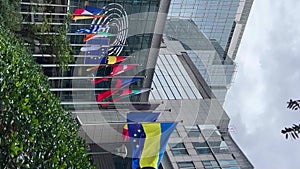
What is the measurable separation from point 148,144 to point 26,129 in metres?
12.1

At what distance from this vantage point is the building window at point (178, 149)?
72.9 feet

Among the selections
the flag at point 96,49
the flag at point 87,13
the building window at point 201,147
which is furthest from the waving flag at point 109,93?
the building window at point 201,147

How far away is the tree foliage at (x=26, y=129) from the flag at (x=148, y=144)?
376 inches

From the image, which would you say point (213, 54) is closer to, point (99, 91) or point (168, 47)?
point (168, 47)

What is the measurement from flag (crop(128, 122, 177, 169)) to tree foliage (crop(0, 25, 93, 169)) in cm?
954

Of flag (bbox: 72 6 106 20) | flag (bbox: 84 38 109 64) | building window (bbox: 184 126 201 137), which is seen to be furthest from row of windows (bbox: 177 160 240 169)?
flag (bbox: 72 6 106 20)

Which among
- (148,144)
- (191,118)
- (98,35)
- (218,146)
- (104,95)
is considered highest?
(98,35)

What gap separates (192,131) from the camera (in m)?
23.7

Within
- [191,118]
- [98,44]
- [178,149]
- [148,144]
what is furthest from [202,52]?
[148,144]

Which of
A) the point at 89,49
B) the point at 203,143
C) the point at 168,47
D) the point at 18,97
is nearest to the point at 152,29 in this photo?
the point at 89,49

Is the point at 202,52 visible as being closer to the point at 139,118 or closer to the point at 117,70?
the point at 117,70

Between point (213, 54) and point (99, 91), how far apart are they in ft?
62.6

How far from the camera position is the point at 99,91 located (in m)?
23.3

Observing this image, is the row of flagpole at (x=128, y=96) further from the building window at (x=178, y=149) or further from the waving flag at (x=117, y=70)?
the building window at (x=178, y=149)
